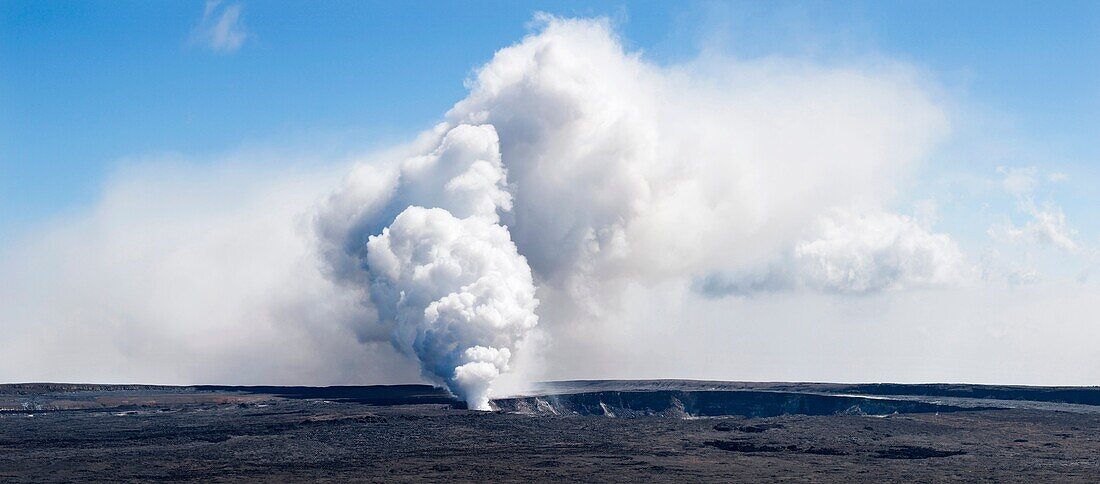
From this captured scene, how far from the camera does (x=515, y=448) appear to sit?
63188 mm

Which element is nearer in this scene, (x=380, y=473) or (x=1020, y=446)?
(x=380, y=473)

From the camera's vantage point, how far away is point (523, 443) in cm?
6562

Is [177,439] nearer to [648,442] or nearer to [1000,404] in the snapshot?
[648,442]

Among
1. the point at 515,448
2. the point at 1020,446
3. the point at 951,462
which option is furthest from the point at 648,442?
the point at 1020,446

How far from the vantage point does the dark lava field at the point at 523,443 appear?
5341 cm

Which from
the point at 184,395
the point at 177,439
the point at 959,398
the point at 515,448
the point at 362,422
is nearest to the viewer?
the point at 515,448

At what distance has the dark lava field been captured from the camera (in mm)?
53406

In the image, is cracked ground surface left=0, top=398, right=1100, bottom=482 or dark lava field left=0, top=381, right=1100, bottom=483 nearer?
cracked ground surface left=0, top=398, right=1100, bottom=482

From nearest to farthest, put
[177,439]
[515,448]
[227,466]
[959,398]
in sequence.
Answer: [227,466] < [515,448] < [177,439] < [959,398]

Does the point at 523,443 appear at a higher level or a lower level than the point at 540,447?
higher

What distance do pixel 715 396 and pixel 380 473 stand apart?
70.3 meters

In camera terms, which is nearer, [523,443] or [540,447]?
[540,447]

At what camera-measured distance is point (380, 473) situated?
53.2 metres

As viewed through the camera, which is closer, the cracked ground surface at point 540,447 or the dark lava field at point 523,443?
the cracked ground surface at point 540,447
